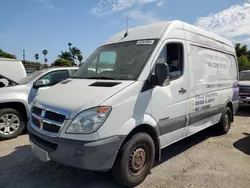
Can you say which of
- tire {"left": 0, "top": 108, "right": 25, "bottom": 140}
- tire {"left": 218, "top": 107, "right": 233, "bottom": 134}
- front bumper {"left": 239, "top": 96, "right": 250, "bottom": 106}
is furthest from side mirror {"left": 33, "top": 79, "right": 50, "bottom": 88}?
front bumper {"left": 239, "top": 96, "right": 250, "bottom": 106}

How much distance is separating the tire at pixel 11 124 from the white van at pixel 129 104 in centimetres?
240

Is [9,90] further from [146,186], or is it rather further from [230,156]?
[230,156]

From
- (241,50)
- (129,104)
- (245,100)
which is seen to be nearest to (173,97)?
(129,104)

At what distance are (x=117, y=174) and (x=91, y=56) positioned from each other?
240 cm

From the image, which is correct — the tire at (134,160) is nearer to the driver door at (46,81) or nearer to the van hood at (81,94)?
the van hood at (81,94)

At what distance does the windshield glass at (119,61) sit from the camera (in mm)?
3467

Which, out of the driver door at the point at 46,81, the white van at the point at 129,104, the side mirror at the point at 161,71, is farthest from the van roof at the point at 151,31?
the driver door at the point at 46,81

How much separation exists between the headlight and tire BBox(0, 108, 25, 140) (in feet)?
11.6

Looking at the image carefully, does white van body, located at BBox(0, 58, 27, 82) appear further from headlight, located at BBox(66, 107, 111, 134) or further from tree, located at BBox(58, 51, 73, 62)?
tree, located at BBox(58, 51, 73, 62)

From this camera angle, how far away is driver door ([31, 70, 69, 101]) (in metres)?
6.04

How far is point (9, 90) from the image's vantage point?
223 inches

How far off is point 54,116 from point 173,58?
2.26 metres

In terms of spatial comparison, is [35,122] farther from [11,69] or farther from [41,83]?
[11,69]

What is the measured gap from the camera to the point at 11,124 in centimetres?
568
